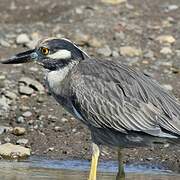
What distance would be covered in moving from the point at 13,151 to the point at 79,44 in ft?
12.4

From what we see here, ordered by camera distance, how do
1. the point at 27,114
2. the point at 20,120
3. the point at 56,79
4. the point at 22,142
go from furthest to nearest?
the point at 27,114, the point at 20,120, the point at 22,142, the point at 56,79

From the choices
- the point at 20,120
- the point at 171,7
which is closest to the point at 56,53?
the point at 20,120

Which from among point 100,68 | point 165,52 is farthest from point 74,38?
point 100,68

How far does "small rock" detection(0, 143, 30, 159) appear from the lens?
10.9m

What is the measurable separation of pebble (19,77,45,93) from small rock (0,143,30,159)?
1.75 metres

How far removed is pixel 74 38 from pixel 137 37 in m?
1.05

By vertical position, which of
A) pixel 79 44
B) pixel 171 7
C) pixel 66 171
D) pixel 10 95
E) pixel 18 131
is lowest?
pixel 66 171

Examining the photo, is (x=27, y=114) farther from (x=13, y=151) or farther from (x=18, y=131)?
(x=13, y=151)

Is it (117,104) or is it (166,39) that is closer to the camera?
(117,104)

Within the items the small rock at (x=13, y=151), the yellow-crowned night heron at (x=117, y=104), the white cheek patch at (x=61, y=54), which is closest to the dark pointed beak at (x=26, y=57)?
the white cheek patch at (x=61, y=54)

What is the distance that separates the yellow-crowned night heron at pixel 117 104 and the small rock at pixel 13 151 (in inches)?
66.8

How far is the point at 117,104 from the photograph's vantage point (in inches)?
360

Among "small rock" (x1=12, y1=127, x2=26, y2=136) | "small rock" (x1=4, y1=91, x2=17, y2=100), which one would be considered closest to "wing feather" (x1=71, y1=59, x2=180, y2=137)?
"small rock" (x1=12, y1=127, x2=26, y2=136)

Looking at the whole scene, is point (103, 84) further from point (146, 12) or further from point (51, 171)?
point (146, 12)
